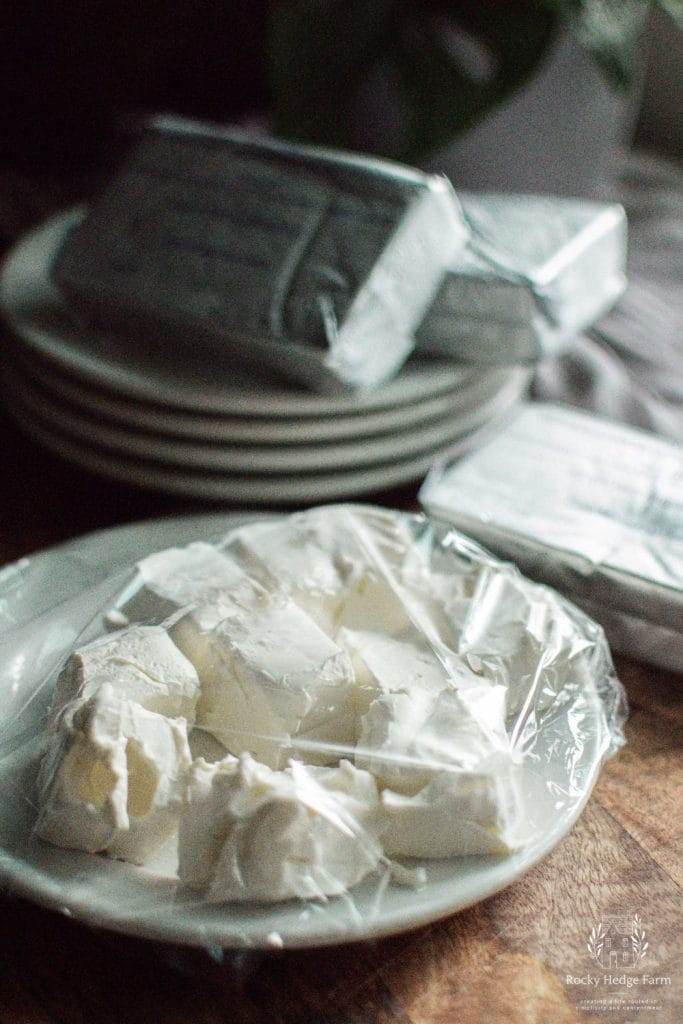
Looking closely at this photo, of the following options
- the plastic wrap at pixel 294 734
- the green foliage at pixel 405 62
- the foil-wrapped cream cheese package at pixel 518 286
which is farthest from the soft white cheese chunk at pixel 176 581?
the green foliage at pixel 405 62

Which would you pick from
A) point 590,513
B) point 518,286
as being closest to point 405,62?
point 518,286

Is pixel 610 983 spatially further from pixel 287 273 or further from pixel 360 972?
pixel 287 273

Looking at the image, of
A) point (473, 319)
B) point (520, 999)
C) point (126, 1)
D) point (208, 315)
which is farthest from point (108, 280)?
point (126, 1)

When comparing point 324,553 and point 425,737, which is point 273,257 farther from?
point 425,737

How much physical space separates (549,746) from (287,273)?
295 mm

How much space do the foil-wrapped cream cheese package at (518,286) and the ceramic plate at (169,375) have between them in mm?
21

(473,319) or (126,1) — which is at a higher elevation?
(126,1)

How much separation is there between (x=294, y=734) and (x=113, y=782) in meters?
0.07

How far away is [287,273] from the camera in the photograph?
0.55 meters

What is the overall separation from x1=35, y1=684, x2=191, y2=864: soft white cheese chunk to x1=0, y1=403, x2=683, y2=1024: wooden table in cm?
3

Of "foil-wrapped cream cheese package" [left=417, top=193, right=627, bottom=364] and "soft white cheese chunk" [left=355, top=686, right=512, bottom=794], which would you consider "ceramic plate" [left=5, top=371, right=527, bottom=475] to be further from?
"soft white cheese chunk" [left=355, top=686, right=512, bottom=794]

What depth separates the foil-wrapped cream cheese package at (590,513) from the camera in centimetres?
46

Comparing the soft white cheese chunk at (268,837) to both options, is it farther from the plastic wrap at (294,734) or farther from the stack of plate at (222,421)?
the stack of plate at (222,421)

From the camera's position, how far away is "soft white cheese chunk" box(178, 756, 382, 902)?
0.31m
